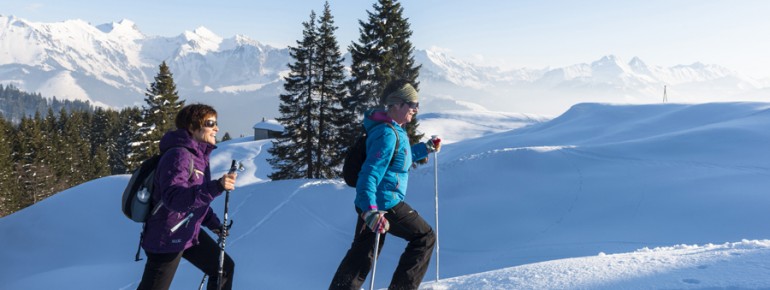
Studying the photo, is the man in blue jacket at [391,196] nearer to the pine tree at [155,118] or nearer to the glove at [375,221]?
the glove at [375,221]

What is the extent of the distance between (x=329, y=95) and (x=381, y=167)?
26299 mm

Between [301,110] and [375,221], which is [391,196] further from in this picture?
[301,110]

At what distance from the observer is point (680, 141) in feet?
54.2

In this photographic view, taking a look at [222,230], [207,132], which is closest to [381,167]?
[207,132]

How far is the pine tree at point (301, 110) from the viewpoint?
29766 millimetres

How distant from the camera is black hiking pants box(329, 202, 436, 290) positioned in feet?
13.7

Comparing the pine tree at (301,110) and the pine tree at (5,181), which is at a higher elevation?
the pine tree at (301,110)

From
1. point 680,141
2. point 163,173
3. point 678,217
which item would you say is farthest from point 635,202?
point 163,173

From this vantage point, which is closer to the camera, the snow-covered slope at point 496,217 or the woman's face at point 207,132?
the woman's face at point 207,132

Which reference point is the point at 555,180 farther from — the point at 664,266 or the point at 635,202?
the point at 664,266

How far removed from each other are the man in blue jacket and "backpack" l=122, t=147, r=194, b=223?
154cm

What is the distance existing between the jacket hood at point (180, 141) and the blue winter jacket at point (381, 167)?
1410 mm

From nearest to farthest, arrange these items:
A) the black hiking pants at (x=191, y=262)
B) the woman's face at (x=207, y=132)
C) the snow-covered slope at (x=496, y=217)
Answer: the black hiking pants at (x=191, y=262)
the woman's face at (x=207, y=132)
the snow-covered slope at (x=496, y=217)

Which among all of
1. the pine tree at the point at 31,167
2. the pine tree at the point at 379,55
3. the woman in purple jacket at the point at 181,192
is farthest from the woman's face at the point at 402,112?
the pine tree at the point at 31,167
